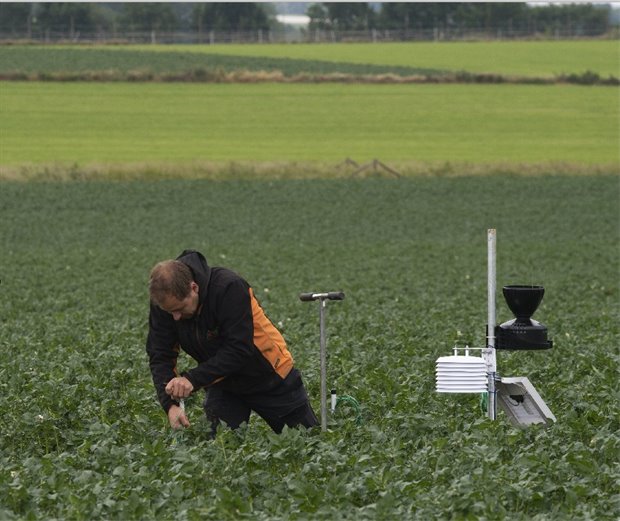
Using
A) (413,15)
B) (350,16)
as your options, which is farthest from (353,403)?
(350,16)

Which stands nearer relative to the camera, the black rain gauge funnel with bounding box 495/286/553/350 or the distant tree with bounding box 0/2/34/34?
the black rain gauge funnel with bounding box 495/286/553/350

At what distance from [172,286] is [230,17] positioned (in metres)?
77.2

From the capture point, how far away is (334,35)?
88.9m

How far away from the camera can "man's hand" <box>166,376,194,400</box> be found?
8352 mm

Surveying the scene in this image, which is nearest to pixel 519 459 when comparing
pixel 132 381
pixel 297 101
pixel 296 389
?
pixel 296 389

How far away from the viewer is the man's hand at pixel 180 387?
8.35m

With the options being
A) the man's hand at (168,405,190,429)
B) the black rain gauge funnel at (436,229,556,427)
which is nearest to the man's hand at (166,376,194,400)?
the man's hand at (168,405,190,429)

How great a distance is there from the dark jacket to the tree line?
189 feet

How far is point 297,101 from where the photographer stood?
222ft

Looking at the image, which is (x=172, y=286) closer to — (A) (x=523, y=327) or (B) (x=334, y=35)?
(A) (x=523, y=327)

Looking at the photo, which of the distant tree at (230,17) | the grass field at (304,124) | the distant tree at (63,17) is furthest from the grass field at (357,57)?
the grass field at (304,124)

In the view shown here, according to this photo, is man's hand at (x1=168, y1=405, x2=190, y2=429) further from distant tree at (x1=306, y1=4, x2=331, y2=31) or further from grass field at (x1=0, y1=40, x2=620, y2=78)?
distant tree at (x1=306, y1=4, x2=331, y2=31)

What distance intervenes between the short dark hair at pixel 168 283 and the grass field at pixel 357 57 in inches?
2113

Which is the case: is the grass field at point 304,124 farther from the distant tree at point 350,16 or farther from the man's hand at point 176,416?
the man's hand at point 176,416
